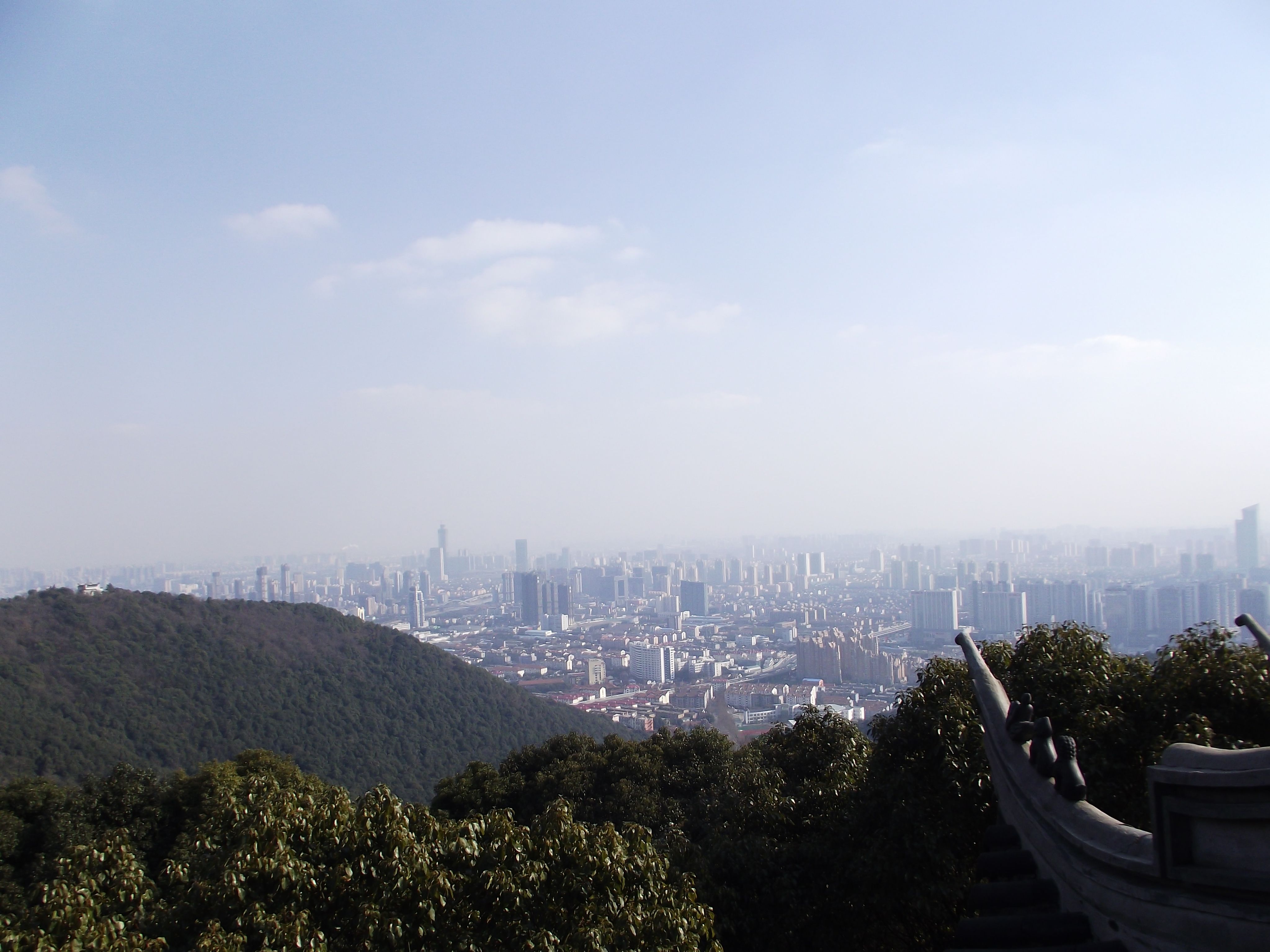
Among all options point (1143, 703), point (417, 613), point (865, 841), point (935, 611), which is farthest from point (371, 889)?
point (417, 613)

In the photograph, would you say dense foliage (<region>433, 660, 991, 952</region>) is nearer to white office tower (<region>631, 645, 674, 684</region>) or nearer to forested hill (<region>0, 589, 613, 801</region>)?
forested hill (<region>0, 589, 613, 801</region>)

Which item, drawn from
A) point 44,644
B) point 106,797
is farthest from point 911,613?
point 106,797

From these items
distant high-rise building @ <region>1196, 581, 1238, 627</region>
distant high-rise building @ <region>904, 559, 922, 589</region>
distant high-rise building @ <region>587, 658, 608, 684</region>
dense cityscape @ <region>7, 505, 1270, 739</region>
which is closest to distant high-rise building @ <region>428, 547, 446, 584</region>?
dense cityscape @ <region>7, 505, 1270, 739</region>

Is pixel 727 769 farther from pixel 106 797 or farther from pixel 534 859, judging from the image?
pixel 106 797

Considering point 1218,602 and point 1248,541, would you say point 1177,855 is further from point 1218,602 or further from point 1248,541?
point 1248,541

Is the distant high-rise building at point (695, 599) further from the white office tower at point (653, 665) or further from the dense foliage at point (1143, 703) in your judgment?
the dense foliage at point (1143, 703)

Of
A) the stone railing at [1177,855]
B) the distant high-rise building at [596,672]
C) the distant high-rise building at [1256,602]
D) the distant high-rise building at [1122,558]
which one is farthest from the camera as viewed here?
the distant high-rise building at [1122,558]

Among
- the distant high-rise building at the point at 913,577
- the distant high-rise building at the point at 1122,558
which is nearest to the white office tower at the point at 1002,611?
the distant high-rise building at the point at 913,577
